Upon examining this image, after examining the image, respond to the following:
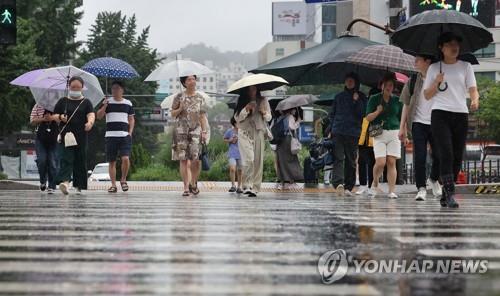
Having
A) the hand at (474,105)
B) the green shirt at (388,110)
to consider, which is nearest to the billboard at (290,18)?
the green shirt at (388,110)

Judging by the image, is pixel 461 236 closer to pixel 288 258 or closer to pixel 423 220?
pixel 423 220

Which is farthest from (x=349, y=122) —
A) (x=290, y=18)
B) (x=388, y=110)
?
(x=290, y=18)

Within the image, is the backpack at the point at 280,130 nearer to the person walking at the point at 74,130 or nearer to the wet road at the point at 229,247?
the person walking at the point at 74,130

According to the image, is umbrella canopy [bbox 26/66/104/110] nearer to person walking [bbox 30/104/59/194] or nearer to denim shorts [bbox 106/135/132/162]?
person walking [bbox 30/104/59/194]

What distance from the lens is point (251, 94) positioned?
12.2m

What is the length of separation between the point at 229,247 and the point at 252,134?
6.53 metres

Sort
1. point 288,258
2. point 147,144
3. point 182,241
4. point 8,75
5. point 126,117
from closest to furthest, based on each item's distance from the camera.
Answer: point 288,258
point 182,241
point 126,117
point 8,75
point 147,144

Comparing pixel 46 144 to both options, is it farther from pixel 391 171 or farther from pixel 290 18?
pixel 290 18

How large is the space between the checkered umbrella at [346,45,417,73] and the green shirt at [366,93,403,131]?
68cm

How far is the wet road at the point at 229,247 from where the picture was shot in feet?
14.0

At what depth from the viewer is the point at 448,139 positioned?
882cm

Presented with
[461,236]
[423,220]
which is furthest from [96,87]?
[461,236]

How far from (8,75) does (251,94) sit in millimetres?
22098

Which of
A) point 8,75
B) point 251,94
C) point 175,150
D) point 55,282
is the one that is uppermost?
point 8,75
